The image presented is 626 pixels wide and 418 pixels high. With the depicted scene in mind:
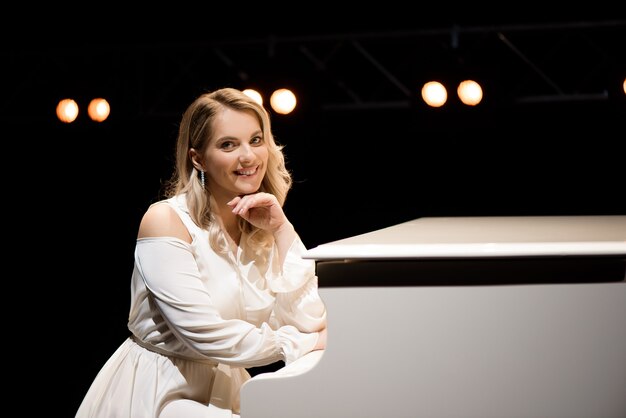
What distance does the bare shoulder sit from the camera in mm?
2086

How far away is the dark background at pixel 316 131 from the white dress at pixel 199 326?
2.91 metres

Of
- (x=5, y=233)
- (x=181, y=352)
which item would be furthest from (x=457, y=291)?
(x=5, y=233)

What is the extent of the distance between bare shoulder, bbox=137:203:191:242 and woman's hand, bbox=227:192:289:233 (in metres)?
0.16

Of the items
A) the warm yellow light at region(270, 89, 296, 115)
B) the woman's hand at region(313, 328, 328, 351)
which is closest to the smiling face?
the woman's hand at region(313, 328, 328, 351)

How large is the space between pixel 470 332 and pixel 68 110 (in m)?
4.44

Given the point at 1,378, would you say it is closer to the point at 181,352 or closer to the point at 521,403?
the point at 181,352

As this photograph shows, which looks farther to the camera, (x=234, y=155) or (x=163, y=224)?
(x=234, y=155)

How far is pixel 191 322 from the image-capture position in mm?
1943

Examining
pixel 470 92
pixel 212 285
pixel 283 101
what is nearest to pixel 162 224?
pixel 212 285

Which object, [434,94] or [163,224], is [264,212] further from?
[434,94]

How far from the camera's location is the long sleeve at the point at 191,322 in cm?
194

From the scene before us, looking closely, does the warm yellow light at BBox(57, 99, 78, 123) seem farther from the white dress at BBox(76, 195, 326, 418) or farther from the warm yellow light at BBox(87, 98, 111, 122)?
the white dress at BBox(76, 195, 326, 418)

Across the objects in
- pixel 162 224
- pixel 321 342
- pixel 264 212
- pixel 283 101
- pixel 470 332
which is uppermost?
pixel 283 101

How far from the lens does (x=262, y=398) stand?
5.00 ft
